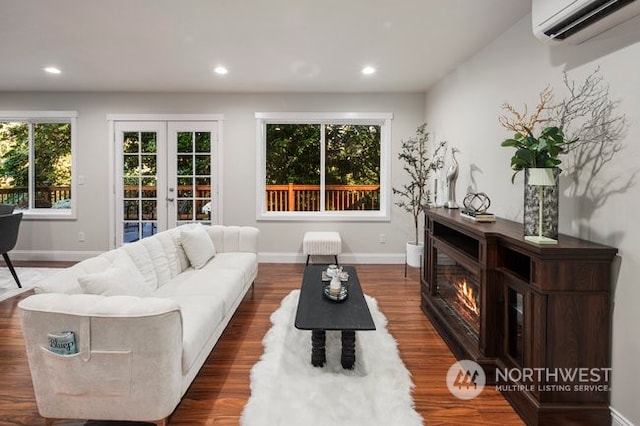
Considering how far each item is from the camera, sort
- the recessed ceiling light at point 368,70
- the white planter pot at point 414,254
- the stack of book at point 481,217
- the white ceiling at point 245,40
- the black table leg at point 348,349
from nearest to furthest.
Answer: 1. the black table leg at point 348,349
2. the stack of book at point 481,217
3. the white ceiling at point 245,40
4. the recessed ceiling light at point 368,70
5. the white planter pot at point 414,254

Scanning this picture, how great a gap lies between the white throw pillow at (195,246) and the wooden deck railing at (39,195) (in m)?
3.47

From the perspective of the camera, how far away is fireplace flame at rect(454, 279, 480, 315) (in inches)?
94.5

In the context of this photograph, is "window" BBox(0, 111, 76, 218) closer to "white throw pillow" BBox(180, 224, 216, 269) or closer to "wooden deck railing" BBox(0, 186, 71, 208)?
"wooden deck railing" BBox(0, 186, 71, 208)

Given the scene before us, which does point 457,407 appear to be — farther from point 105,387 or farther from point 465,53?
point 465,53

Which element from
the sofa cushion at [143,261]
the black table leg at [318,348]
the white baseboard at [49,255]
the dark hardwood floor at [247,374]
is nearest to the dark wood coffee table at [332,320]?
the black table leg at [318,348]

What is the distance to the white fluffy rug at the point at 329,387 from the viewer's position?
1771 mm

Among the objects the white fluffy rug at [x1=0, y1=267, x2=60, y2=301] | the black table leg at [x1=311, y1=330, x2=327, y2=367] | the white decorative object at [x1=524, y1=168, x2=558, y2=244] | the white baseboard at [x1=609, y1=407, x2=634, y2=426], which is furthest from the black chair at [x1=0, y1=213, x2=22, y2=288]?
the white baseboard at [x1=609, y1=407, x2=634, y2=426]

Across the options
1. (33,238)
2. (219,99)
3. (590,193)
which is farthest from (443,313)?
(33,238)

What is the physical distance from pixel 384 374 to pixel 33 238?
5753 mm

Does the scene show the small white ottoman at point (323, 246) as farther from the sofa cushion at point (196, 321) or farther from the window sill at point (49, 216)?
the window sill at point (49, 216)

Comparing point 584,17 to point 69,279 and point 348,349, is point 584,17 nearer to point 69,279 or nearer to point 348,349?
point 348,349

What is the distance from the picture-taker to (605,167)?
1.81 metres

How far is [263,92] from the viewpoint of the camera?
5.04m

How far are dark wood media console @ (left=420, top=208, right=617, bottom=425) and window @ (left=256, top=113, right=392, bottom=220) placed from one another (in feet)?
10.2
